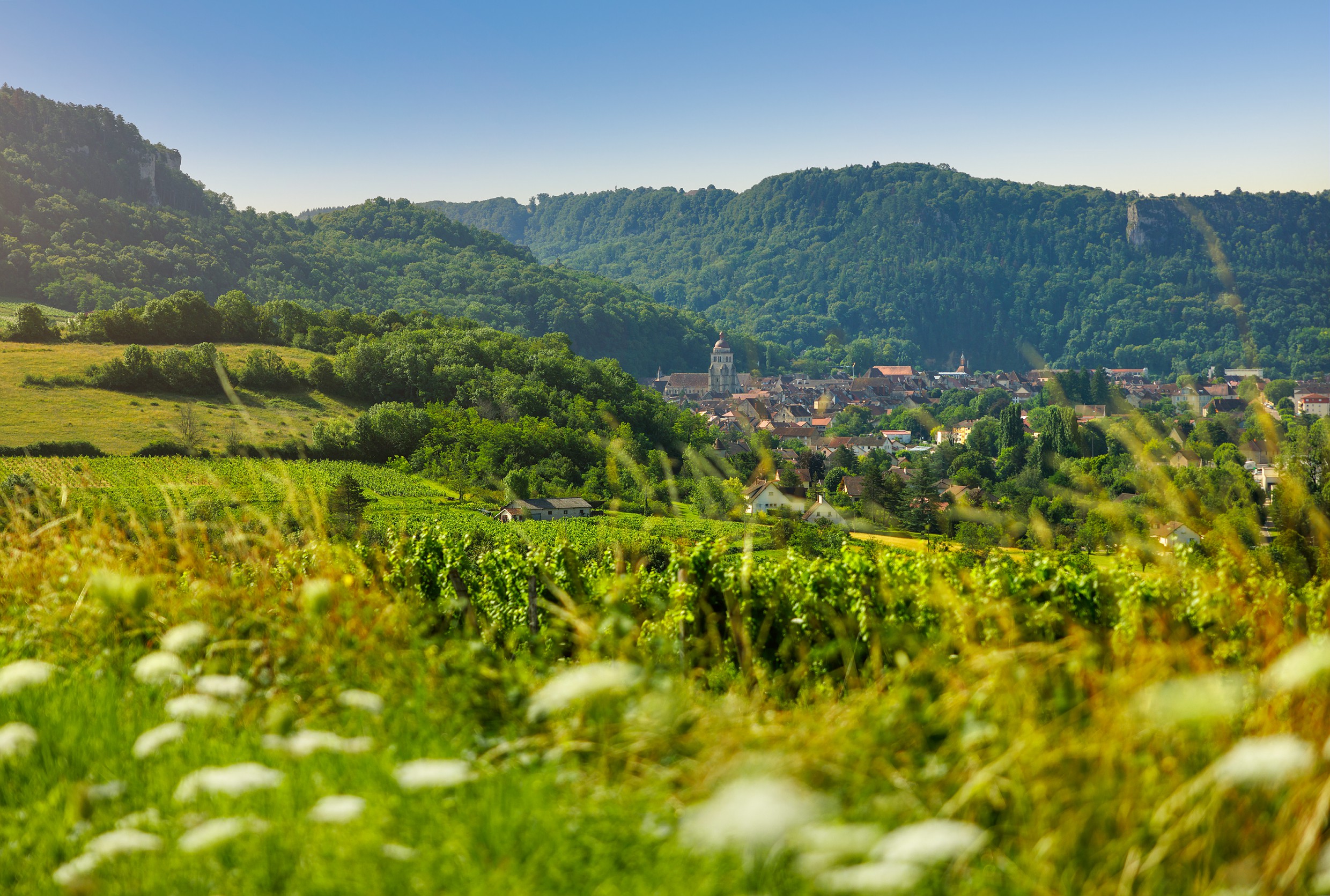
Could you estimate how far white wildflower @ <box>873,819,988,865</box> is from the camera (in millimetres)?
1562

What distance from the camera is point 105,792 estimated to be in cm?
214

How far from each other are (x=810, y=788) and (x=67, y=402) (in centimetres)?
5456

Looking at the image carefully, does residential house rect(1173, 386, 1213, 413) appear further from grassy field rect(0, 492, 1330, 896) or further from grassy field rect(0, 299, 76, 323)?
grassy field rect(0, 492, 1330, 896)

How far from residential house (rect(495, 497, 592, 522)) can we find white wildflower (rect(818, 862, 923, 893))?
122 ft

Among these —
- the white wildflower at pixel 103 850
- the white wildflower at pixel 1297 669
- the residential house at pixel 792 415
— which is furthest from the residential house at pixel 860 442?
the white wildflower at pixel 103 850

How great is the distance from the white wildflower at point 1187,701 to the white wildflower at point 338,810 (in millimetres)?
1719

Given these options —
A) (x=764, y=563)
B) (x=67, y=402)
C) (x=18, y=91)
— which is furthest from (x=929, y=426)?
(x=18, y=91)

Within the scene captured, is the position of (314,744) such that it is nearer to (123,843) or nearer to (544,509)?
(123,843)

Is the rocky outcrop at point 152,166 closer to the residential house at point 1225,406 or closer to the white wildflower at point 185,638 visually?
the residential house at point 1225,406

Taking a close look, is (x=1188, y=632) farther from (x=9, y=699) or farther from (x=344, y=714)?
(x=9, y=699)

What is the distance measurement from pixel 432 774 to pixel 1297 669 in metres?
1.83

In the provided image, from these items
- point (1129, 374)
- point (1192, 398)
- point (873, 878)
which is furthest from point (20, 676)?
point (1129, 374)

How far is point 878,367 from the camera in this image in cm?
16862

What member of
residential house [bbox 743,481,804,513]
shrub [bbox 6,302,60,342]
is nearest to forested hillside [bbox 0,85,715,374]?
shrub [bbox 6,302,60,342]
